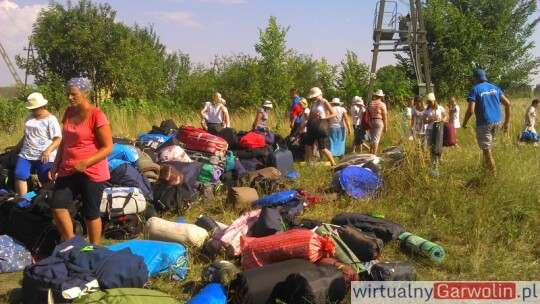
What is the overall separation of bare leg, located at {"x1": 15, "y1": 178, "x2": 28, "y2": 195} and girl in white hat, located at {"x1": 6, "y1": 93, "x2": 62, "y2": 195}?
2cm

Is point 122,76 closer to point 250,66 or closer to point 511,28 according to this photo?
point 250,66

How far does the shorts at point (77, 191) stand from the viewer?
4.32 meters

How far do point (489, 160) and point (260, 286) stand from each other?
4135mm

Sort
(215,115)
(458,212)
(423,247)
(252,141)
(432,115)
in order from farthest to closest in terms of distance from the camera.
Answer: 1. (215,115)
2. (432,115)
3. (252,141)
4. (458,212)
5. (423,247)

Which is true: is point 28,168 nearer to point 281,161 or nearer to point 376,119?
point 281,161

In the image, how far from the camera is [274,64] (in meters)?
20.5

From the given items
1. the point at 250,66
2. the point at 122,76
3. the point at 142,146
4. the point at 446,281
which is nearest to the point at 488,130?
the point at 446,281

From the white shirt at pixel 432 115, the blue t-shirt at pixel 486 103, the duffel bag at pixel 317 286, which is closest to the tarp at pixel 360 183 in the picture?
the blue t-shirt at pixel 486 103

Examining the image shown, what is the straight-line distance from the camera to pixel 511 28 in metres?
29.7

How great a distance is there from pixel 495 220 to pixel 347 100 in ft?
52.6

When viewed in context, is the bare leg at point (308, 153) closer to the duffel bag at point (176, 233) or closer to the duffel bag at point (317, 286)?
the duffel bag at point (176, 233)

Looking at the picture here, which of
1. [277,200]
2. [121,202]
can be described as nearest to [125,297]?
[121,202]

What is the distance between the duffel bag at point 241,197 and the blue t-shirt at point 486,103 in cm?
336

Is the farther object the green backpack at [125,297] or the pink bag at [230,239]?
the pink bag at [230,239]
